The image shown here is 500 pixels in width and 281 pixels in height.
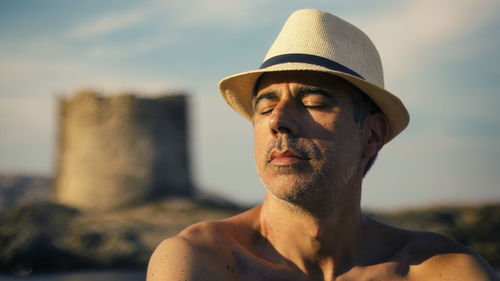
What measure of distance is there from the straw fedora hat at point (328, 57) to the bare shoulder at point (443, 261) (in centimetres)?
56

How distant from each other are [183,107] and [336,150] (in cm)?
2220

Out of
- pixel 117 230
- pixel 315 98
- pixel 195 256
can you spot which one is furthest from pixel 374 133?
pixel 117 230

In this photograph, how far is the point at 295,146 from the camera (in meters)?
2.81

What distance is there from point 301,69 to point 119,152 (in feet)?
69.3

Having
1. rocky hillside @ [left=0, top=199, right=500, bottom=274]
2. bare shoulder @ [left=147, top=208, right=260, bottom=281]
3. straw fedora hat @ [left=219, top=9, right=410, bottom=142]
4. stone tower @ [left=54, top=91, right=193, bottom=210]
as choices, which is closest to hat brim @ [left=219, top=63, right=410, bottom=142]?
straw fedora hat @ [left=219, top=9, right=410, bottom=142]

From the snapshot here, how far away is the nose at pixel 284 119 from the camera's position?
2809 millimetres

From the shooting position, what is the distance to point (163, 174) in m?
24.1

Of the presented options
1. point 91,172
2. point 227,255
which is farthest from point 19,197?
point 227,255

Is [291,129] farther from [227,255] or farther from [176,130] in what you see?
[176,130]

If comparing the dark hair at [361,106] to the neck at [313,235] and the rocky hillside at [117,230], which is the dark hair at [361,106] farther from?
the rocky hillside at [117,230]

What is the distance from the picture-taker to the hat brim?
2910 mm

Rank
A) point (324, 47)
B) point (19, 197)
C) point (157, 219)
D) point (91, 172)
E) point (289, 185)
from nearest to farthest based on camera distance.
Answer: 1. point (289, 185)
2. point (324, 47)
3. point (157, 219)
4. point (91, 172)
5. point (19, 197)

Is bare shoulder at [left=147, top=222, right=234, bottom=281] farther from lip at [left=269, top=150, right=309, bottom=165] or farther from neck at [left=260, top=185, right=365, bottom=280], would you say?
lip at [left=269, top=150, right=309, bottom=165]

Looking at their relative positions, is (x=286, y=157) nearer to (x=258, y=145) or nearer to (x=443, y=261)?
(x=258, y=145)
